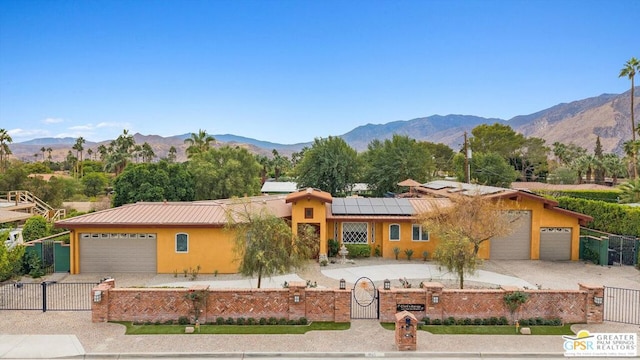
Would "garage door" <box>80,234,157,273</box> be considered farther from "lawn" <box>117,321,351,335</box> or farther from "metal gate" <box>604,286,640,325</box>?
"metal gate" <box>604,286,640,325</box>

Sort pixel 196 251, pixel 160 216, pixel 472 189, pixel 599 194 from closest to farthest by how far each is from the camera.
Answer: pixel 196 251, pixel 160 216, pixel 472 189, pixel 599 194

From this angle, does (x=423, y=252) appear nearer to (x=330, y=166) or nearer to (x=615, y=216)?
(x=615, y=216)

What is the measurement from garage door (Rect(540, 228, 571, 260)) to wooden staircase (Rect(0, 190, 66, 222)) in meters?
35.5

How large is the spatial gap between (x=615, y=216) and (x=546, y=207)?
6125mm

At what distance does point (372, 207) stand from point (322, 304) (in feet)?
39.8

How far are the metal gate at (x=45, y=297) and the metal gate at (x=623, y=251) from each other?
1013 inches

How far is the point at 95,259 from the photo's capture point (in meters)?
21.8

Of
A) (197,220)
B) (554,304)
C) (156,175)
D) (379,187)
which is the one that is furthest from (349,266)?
(379,187)

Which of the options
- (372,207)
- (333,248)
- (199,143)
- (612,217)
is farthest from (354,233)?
(199,143)

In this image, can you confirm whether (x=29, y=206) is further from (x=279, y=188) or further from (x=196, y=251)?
(x=279, y=188)

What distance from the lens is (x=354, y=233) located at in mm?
25656

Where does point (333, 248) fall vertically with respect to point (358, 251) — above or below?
above

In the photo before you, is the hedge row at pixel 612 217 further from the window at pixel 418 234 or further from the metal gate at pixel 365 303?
the metal gate at pixel 365 303

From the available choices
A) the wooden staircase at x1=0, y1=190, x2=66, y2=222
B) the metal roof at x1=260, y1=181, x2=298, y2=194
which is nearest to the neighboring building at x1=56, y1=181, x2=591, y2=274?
the wooden staircase at x1=0, y1=190, x2=66, y2=222
